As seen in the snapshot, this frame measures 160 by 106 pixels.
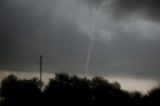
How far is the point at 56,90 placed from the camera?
276 ft

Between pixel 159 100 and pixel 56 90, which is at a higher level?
pixel 56 90

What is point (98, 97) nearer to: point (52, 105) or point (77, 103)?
point (77, 103)

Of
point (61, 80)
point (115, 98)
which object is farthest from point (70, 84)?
point (115, 98)

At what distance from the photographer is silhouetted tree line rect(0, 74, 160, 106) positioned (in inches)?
3044

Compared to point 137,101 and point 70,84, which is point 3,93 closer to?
point 70,84

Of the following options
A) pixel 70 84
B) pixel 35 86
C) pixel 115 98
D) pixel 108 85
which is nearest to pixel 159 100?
pixel 115 98

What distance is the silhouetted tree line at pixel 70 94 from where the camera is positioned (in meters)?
77.3

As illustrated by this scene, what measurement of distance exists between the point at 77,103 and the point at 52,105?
552cm

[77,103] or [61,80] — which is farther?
[61,80]

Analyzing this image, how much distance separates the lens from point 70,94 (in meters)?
82.5

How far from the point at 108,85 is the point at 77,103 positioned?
10021mm

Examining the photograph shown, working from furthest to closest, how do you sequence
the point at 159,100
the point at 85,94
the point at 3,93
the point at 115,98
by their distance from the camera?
the point at 3,93, the point at 85,94, the point at 115,98, the point at 159,100

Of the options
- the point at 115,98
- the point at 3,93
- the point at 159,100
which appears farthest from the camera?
the point at 3,93

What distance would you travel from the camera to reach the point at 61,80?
88.4 metres
